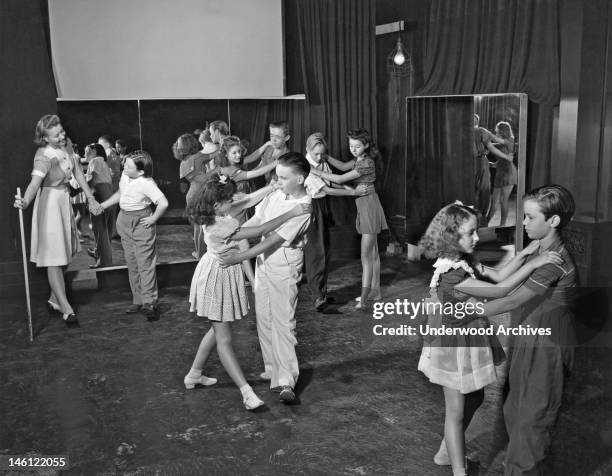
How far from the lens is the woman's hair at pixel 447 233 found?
2748 mm

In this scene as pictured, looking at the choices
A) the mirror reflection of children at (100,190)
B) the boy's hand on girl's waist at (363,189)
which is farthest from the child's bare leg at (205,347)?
the mirror reflection of children at (100,190)

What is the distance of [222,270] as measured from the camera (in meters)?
3.58

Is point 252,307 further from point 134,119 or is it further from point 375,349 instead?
point 134,119

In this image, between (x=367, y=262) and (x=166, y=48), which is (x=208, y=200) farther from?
(x=166, y=48)

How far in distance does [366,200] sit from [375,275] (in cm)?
66

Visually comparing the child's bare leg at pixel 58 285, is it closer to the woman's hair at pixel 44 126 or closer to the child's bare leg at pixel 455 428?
the woman's hair at pixel 44 126

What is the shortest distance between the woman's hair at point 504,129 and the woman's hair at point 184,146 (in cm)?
275

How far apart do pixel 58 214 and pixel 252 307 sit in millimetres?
1713

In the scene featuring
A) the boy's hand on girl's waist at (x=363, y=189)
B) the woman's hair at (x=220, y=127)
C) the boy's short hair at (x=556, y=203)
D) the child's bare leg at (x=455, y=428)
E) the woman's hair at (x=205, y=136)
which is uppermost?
the woman's hair at (x=220, y=127)

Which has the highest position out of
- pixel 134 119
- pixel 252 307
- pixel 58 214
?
pixel 134 119

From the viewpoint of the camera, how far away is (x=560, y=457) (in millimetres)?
3143

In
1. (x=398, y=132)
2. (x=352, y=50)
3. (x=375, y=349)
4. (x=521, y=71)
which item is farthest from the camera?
(x=398, y=132)

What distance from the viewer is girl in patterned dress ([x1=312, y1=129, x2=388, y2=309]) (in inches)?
209

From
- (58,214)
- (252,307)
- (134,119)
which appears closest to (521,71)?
(252,307)
